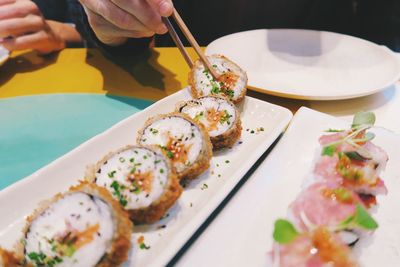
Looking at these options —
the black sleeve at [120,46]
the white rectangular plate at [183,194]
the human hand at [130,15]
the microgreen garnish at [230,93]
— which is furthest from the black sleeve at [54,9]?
the microgreen garnish at [230,93]

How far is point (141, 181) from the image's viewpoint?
1.24 metres

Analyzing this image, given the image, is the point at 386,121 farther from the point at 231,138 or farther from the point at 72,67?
the point at 72,67

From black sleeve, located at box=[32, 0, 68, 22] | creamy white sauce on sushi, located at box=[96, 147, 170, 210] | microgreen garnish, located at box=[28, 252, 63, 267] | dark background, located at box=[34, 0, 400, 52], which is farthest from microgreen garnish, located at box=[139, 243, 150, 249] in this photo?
black sleeve, located at box=[32, 0, 68, 22]

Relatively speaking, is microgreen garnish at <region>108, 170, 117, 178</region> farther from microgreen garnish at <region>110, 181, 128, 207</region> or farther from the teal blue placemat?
the teal blue placemat

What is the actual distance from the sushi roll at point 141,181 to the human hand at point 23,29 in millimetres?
1373

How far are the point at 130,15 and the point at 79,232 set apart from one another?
116 centimetres

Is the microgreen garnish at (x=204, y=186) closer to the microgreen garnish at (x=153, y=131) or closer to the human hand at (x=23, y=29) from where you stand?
the microgreen garnish at (x=153, y=131)

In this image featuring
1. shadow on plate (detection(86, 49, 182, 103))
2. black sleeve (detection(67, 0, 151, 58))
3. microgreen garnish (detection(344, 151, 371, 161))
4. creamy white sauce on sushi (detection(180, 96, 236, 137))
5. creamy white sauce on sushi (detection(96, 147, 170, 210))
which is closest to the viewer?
creamy white sauce on sushi (detection(96, 147, 170, 210))

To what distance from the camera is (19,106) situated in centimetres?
184

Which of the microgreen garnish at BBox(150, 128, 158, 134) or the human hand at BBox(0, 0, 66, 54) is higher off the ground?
Answer: the human hand at BBox(0, 0, 66, 54)

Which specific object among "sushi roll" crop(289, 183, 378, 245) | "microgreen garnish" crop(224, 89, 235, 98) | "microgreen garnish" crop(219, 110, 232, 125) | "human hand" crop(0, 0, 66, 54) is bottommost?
"sushi roll" crop(289, 183, 378, 245)

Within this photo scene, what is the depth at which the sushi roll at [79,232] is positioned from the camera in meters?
0.98

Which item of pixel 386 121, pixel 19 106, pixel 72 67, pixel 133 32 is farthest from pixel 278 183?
pixel 72 67

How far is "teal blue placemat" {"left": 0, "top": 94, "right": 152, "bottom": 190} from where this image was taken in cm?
150
